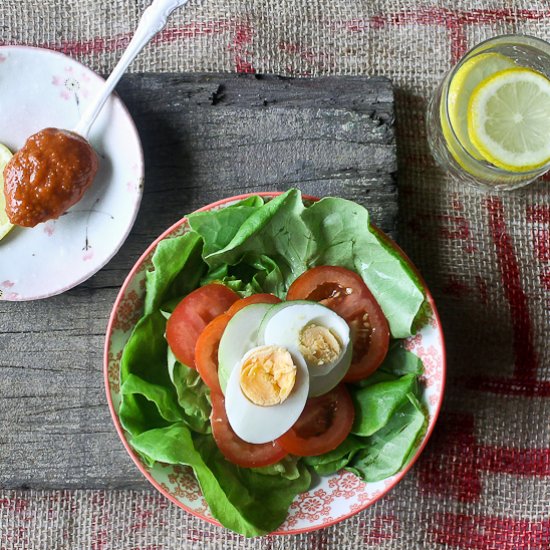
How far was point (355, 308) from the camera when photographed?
128 centimetres

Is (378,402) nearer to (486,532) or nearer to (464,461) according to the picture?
(464,461)

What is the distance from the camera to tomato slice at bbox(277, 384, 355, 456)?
1254mm

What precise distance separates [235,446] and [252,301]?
0.91ft

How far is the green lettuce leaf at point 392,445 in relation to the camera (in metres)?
1.26

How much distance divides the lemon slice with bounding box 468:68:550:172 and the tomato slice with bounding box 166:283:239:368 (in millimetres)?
633

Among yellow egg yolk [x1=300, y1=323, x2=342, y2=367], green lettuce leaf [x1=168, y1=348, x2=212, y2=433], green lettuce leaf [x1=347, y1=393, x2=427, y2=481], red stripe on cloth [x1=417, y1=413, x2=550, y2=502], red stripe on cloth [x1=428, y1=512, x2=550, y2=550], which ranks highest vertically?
yellow egg yolk [x1=300, y1=323, x2=342, y2=367]

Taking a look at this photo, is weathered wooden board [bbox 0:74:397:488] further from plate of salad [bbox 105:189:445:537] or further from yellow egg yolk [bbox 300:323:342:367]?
yellow egg yolk [bbox 300:323:342:367]

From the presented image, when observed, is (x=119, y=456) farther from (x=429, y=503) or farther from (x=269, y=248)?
(x=429, y=503)

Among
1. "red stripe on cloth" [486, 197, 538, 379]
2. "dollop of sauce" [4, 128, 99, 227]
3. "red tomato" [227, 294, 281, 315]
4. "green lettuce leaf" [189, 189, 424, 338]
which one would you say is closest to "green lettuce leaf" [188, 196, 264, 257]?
"green lettuce leaf" [189, 189, 424, 338]

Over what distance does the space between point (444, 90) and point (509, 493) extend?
0.93 meters

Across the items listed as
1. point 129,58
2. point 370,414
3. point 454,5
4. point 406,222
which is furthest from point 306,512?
point 454,5

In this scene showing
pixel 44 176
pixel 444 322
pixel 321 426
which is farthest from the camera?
pixel 444 322

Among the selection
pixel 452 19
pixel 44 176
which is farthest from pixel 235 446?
pixel 452 19

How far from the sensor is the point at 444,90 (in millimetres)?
1443
